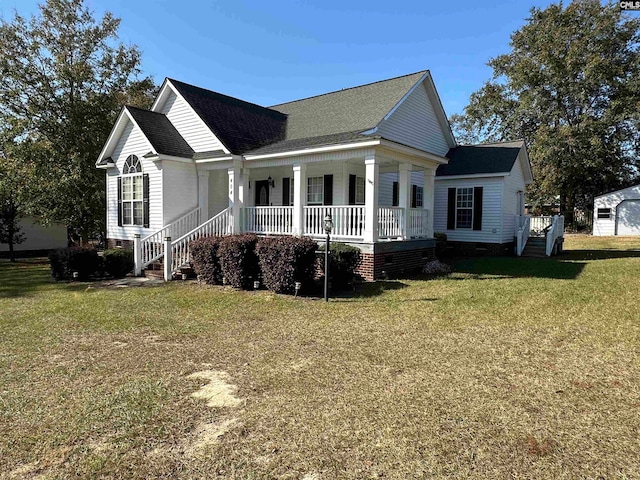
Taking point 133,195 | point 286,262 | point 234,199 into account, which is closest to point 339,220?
point 286,262

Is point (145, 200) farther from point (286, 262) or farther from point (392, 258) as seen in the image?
point (392, 258)

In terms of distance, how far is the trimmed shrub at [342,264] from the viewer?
922 centimetres

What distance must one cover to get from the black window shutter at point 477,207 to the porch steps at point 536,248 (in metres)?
2.50

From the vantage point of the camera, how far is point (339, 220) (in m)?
11.2

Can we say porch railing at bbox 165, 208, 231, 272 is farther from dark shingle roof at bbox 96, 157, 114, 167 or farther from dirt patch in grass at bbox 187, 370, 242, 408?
dirt patch in grass at bbox 187, 370, 242, 408

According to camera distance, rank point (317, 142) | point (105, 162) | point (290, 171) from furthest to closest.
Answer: point (105, 162) < point (290, 171) < point (317, 142)

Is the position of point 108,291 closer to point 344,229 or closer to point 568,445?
point 344,229

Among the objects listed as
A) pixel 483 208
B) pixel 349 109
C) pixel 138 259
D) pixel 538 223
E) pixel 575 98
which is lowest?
pixel 138 259

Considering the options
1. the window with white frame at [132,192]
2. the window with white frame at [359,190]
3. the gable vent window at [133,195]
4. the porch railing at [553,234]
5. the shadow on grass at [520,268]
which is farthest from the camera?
the porch railing at [553,234]

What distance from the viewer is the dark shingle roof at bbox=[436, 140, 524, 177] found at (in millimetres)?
16078

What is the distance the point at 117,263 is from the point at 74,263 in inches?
43.8

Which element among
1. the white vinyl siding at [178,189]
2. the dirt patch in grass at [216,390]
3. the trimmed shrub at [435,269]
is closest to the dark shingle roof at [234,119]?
the white vinyl siding at [178,189]

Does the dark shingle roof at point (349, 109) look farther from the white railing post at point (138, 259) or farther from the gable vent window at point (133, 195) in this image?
the white railing post at point (138, 259)

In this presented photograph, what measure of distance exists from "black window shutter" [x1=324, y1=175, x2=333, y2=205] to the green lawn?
6.78 meters
